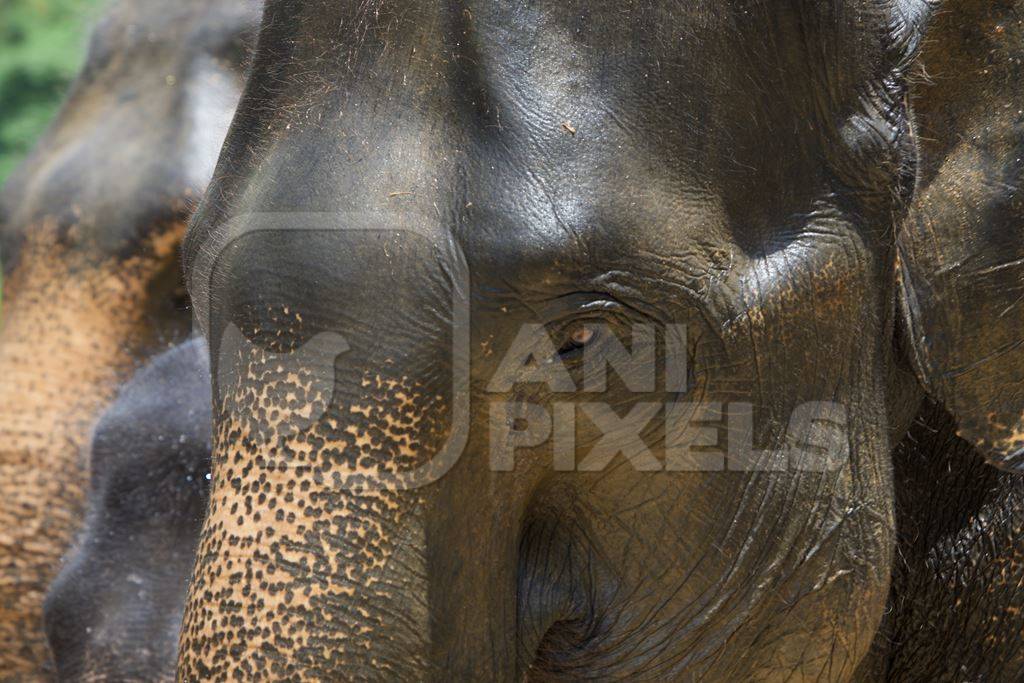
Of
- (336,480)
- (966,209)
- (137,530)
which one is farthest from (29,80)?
(336,480)

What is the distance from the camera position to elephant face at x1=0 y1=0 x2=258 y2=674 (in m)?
2.96

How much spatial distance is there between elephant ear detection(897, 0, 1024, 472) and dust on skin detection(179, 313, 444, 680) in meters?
0.57

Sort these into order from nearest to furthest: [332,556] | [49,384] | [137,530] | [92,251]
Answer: [332,556] → [137,530] → [49,384] → [92,251]

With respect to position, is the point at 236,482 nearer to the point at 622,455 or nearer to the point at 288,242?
the point at 288,242

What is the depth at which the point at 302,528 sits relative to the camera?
1.35 metres

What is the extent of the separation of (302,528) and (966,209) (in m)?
0.76

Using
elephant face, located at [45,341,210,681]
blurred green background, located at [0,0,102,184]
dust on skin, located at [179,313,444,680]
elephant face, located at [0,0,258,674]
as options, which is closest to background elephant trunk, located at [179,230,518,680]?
dust on skin, located at [179,313,444,680]

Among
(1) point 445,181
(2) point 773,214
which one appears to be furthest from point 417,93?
(2) point 773,214


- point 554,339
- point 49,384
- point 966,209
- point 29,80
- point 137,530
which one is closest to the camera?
point 554,339

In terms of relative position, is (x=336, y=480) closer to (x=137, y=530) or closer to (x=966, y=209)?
(x=966, y=209)

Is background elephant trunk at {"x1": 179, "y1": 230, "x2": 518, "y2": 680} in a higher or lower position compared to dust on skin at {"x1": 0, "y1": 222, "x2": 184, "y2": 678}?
lower

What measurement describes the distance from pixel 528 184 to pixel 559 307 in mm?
108

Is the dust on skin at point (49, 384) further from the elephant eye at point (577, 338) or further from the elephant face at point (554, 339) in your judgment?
the elephant eye at point (577, 338)

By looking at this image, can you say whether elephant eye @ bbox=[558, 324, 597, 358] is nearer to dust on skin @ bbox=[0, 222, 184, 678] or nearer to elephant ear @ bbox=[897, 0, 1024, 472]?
elephant ear @ bbox=[897, 0, 1024, 472]
